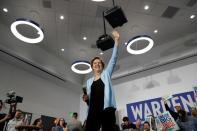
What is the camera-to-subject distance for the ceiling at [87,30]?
538 centimetres

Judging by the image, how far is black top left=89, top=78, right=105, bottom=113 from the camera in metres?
1.48

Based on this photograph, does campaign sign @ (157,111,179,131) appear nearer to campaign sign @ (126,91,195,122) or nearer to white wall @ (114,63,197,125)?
campaign sign @ (126,91,195,122)

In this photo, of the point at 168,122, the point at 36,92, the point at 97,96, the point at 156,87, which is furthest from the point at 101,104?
the point at 36,92

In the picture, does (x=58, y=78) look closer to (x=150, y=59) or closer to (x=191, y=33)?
(x=150, y=59)

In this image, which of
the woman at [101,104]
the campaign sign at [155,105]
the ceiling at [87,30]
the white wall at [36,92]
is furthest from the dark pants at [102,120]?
the campaign sign at [155,105]

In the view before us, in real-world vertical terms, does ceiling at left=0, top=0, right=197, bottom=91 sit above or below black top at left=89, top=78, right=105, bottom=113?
above

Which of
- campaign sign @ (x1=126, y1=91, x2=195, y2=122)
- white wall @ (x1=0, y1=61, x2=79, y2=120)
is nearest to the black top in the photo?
white wall @ (x1=0, y1=61, x2=79, y2=120)

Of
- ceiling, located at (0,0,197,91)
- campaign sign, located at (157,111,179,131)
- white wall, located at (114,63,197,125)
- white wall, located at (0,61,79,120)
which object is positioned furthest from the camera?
white wall, located at (114,63,197,125)

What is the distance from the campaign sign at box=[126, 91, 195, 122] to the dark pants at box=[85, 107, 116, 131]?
5.35 metres

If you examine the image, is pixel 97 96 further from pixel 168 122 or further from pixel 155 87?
pixel 155 87

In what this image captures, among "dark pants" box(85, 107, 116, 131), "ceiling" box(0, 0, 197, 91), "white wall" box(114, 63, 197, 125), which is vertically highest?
"ceiling" box(0, 0, 197, 91)

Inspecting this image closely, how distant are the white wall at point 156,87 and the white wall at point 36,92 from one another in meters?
2.29

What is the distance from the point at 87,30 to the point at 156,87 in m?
3.18

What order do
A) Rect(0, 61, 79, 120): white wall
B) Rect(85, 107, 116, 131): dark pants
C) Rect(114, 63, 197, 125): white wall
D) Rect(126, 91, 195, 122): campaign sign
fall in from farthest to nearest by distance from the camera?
Rect(114, 63, 197, 125): white wall
Rect(0, 61, 79, 120): white wall
Rect(126, 91, 195, 122): campaign sign
Rect(85, 107, 116, 131): dark pants
